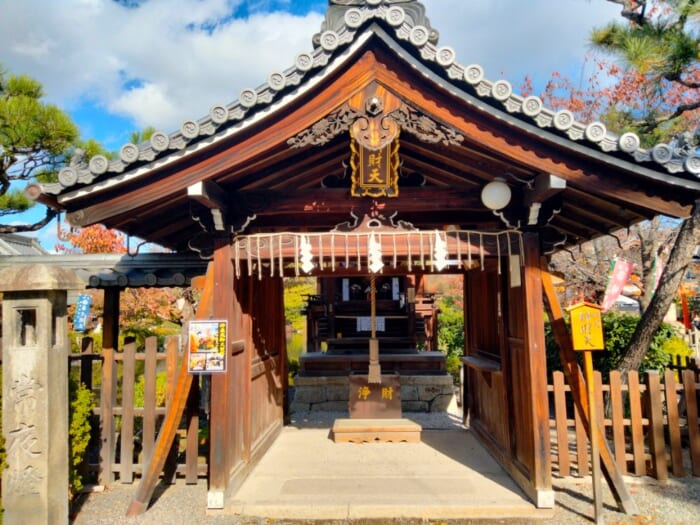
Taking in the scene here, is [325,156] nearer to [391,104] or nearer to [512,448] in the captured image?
[391,104]

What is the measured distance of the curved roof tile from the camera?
468 cm

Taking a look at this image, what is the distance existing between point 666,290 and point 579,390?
368 cm

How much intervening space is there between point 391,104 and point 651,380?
5.42 metres

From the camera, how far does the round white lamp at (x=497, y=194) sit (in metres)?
5.75

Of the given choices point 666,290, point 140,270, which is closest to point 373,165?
point 140,270

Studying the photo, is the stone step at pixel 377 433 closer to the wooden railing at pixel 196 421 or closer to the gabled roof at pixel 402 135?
the wooden railing at pixel 196 421

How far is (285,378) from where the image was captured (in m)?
9.44

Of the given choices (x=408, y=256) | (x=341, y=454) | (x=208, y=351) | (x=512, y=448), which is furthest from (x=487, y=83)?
(x=341, y=454)

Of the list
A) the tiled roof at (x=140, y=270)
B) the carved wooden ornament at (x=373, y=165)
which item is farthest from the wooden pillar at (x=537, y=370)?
the tiled roof at (x=140, y=270)

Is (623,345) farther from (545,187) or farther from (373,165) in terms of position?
(373,165)

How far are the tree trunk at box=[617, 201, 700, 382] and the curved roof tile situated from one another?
3.93 m

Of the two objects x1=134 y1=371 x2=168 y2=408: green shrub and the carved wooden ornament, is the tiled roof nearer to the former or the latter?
x1=134 y1=371 x2=168 y2=408: green shrub

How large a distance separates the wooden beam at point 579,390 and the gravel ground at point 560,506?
218 millimetres

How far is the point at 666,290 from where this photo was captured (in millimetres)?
7891
